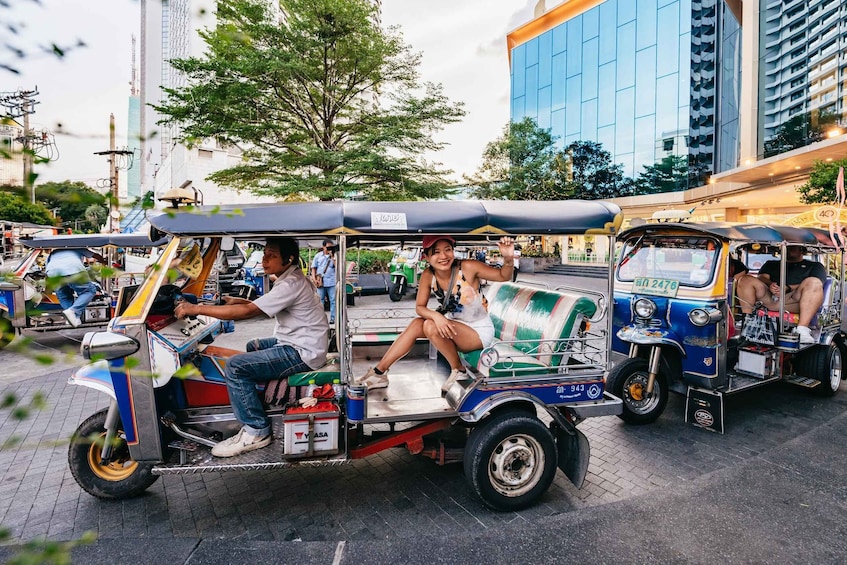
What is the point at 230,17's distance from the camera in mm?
15031

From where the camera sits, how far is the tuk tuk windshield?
19.1ft

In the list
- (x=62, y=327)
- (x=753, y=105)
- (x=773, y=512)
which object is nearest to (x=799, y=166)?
(x=753, y=105)

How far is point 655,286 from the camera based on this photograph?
6.16 m

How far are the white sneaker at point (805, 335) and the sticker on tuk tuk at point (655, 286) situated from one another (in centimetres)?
186

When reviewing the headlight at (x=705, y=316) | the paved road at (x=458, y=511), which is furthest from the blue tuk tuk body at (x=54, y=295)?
the headlight at (x=705, y=316)

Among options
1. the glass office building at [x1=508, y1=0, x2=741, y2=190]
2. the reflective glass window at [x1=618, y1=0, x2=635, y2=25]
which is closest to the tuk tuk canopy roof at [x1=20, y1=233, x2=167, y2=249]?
the glass office building at [x1=508, y1=0, x2=741, y2=190]

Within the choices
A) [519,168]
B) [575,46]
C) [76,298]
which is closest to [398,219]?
[76,298]

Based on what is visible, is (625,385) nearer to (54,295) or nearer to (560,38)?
(54,295)

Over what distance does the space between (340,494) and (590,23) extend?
3940 cm

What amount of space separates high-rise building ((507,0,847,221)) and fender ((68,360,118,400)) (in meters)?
20.8

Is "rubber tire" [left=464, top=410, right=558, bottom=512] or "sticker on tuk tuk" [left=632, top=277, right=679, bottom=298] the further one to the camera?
"sticker on tuk tuk" [left=632, top=277, right=679, bottom=298]

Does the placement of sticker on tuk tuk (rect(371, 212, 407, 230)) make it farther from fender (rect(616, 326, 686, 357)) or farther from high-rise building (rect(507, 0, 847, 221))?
high-rise building (rect(507, 0, 847, 221))

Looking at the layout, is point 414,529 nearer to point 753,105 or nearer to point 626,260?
point 626,260

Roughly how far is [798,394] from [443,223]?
248 inches
